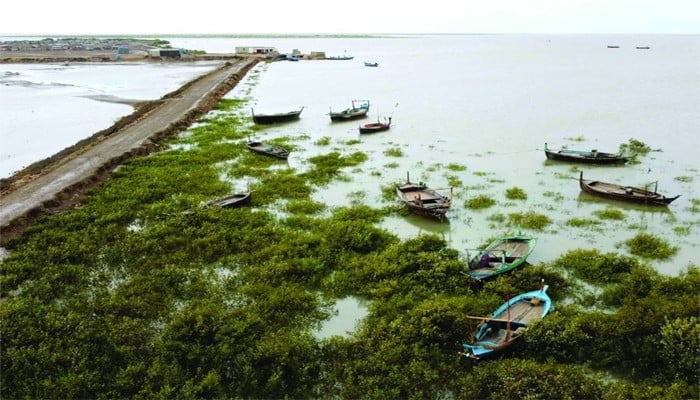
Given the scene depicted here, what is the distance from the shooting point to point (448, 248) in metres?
15.8

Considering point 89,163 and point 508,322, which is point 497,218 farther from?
point 89,163

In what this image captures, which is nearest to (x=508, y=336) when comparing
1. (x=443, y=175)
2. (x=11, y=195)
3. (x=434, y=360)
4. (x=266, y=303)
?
(x=434, y=360)

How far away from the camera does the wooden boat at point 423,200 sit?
1786 centimetres

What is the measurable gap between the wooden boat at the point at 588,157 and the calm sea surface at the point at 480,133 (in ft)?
1.88

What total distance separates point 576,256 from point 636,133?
24.4m

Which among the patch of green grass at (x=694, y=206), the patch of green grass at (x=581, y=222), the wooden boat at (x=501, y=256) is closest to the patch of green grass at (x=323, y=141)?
the patch of green grass at (x=581, y=222)

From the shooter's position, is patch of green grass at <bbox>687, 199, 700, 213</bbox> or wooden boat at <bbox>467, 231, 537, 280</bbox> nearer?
wooden boat at <bbox>467, 231, 537, 280</bbox>

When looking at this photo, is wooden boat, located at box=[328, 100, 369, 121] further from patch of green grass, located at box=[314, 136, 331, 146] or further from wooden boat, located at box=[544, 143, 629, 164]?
wooden boat, located at box=[544, 143, 629, 164]

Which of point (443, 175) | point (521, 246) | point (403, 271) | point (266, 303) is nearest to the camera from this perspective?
point (266, 303)

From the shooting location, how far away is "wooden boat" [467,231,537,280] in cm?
1373

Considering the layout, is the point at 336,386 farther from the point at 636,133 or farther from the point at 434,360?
the point at 636,133

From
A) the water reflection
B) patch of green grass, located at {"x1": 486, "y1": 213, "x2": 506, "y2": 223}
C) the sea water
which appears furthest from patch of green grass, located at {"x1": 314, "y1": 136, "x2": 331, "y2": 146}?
the water reflection

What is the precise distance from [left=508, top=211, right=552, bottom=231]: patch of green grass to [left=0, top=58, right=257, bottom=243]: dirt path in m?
18.3

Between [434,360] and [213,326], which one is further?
[213,326]
